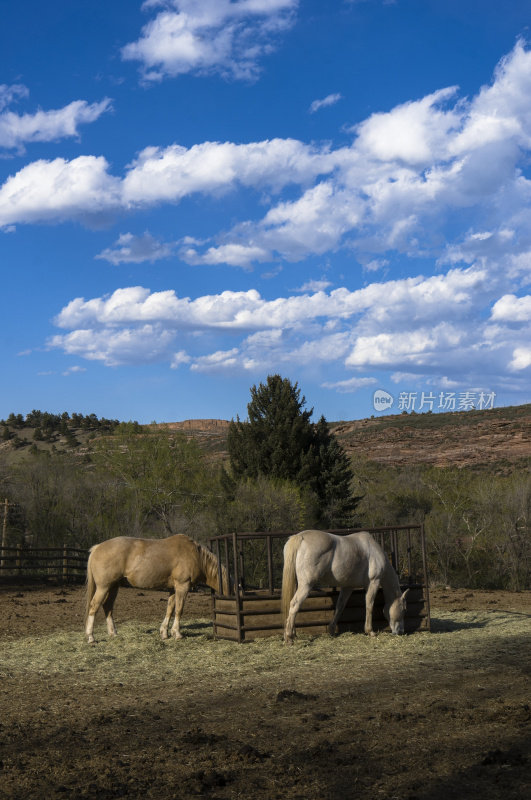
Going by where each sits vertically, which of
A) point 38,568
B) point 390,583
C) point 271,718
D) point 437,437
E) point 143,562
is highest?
point 437,437

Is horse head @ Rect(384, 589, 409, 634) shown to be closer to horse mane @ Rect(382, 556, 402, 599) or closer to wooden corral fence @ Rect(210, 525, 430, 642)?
horse mane @ Rect(382, 556, 402, 599)

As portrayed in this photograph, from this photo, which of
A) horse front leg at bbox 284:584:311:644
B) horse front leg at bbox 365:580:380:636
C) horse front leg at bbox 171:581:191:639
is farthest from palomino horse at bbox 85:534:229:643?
horse front leg at bbox 365:580:380:636

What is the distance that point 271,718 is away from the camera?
649 cm

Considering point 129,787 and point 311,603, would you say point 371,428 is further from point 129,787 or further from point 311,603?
point 129,787

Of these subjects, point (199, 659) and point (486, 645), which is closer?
point (199, 659)

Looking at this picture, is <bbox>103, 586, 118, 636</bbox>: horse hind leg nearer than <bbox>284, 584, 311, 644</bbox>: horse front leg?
No

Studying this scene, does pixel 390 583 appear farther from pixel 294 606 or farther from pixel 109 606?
pixel 109 606

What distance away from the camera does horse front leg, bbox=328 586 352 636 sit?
11672 millimetres

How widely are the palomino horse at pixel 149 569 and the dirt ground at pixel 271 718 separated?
0.64 m

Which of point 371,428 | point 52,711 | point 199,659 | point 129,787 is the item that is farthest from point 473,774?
point 371,428

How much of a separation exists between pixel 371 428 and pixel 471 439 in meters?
12.5

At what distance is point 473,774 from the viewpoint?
474cm

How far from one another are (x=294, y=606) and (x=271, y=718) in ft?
15.2

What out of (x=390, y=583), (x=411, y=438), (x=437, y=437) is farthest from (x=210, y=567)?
(x=437, y=437)
